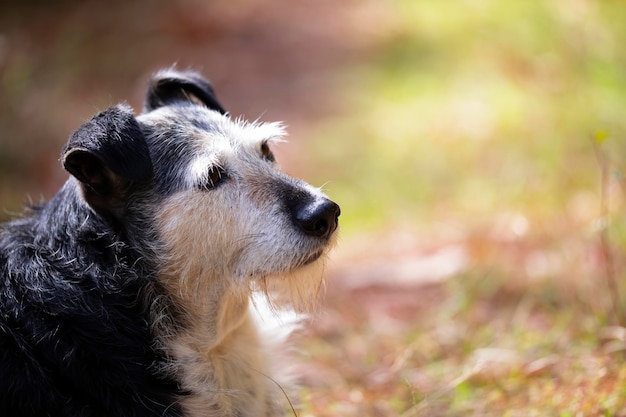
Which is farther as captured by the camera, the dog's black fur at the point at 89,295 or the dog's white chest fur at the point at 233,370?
the dog's white chest fur at the point at 233,370

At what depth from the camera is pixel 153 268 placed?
296cm

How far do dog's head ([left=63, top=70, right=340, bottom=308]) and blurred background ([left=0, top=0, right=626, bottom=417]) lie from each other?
763 mm

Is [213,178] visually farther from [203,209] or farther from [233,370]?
[233,370]

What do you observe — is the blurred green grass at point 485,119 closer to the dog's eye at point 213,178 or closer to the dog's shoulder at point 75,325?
the dog's eye at point 213,178

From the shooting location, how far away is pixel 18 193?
6711 mm

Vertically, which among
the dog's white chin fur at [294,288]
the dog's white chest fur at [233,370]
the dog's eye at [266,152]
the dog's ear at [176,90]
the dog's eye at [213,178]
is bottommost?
the dog's white chest fur at [233,370]

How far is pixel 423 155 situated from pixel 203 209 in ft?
15.7

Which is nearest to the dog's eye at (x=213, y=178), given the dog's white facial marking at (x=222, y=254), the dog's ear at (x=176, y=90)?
the dog's white facial marking at (x=222, y=254)

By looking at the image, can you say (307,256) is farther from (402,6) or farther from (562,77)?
(402,6)

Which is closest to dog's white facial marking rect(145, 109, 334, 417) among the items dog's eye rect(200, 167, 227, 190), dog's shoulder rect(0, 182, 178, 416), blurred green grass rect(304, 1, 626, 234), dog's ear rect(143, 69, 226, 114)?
dog's eye rect(200, 167, 227, 190)

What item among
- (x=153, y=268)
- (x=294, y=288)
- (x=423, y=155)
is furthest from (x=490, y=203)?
(x=153, y=268)

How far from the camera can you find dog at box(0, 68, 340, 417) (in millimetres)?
2725

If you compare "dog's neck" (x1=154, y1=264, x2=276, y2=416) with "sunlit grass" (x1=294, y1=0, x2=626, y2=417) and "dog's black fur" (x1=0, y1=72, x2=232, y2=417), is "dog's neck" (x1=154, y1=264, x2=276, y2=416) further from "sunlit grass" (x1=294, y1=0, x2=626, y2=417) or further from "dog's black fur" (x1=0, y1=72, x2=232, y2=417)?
"sunlit grass" (x1=294, y1=0, x2=626, y2=417)

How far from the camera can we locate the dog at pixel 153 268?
2725 mm
